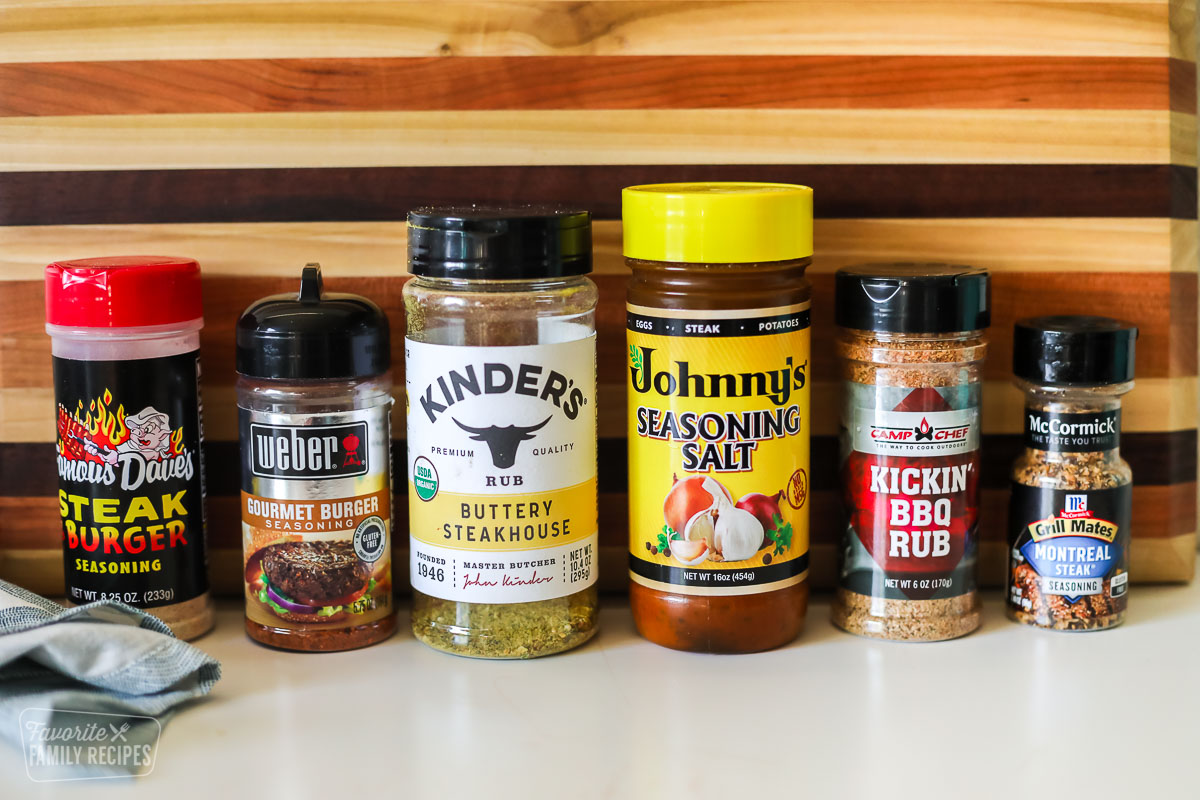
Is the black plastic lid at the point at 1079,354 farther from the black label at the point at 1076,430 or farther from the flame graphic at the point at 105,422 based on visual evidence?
the flame graphic at the point at 105,422

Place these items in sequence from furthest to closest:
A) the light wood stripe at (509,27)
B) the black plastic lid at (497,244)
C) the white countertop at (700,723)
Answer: the light wood stripe at (509,27) → the black plastic lid at (497,244) → the white countertop at (700,723)

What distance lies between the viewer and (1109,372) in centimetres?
94

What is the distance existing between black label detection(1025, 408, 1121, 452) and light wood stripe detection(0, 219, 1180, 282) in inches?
6.5

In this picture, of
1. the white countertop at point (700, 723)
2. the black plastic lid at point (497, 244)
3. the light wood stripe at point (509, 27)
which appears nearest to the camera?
the white countertop at point (700, 723)

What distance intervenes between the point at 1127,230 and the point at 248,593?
82 cm

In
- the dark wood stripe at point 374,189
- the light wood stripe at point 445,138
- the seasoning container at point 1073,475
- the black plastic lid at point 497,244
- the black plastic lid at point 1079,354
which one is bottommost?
the seasoning container at point 1073,475

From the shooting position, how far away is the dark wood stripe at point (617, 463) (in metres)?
1.08

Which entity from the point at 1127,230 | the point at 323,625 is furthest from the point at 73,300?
the point at 1127,230

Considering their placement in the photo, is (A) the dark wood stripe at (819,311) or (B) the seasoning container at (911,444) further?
(A) the dark wood stripe at (819,311)

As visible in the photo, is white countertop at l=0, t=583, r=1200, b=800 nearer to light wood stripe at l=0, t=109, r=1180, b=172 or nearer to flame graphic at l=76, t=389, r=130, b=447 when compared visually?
flame graphic at l=76, t=389, r=130, b=447

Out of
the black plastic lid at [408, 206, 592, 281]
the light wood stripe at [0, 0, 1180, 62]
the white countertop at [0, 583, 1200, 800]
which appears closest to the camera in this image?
the white countertop at [0, 583, 1200, 800]

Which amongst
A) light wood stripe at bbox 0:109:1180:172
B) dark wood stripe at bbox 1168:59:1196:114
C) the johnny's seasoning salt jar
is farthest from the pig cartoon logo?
dark wood stripe at bbox 1168:59:1196:114

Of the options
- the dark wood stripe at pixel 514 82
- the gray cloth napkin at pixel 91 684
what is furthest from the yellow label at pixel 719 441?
the gray cloth napkin at pixel 91 684

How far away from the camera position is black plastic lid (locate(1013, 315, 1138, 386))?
3.09 ft
